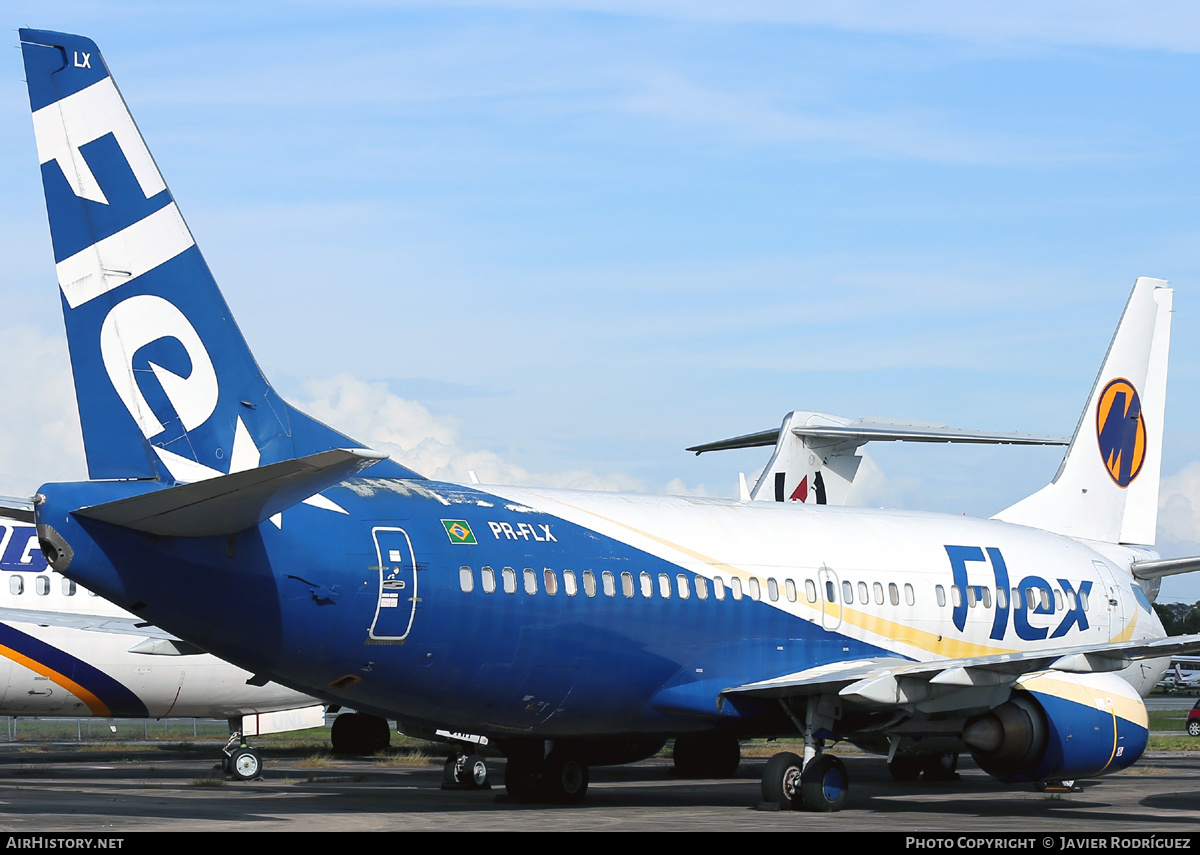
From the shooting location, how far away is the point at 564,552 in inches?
653

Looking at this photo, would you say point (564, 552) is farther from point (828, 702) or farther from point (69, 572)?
point (69, 572)

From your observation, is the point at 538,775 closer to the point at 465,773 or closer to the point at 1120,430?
the point at 465,773

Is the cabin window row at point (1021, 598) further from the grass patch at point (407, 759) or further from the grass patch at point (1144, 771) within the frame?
the grass patch at point (407, 759)

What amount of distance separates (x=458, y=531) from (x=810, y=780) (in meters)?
5.32

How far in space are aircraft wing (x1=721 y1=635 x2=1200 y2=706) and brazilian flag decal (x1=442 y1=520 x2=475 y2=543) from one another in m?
4.11

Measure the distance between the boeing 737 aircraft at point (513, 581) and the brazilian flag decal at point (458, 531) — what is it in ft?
0.07

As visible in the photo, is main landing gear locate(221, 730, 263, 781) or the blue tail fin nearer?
the blue tail fin

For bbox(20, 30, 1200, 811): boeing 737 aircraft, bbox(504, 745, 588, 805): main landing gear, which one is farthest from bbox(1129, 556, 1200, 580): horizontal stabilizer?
bbox(504, 745, 588, 805): main landing gear

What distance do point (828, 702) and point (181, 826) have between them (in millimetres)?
7692

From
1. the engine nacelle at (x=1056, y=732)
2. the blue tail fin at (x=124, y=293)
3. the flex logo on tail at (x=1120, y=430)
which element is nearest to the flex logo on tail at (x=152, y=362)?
the blue tail fin at (x=124, y=293)

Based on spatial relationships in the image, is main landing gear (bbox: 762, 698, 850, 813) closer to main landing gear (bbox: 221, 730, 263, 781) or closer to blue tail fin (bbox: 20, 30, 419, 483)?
blue tail fin (bbox: 20, 30, 419, 483)

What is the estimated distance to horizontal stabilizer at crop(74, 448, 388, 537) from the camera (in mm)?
11898

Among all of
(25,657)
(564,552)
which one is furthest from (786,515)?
(25,657)

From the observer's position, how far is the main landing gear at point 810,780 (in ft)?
56.7
